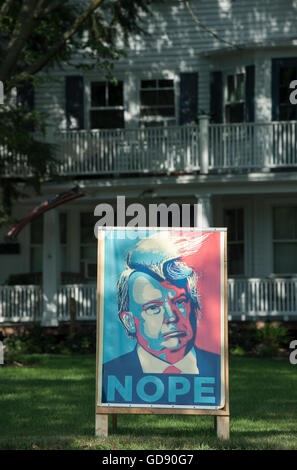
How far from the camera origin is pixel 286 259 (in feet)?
69.4

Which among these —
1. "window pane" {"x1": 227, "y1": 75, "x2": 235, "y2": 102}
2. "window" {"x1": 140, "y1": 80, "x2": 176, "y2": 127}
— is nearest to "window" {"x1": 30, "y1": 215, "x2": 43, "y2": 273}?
"window" {"x1": 140, "y1": 80, "x2": 176, "y2": 127}

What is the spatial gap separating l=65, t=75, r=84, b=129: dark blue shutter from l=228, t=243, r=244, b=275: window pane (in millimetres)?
5077

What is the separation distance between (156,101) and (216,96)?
165 cm

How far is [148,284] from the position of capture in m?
8.10

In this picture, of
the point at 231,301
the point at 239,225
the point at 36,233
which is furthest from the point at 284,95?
the point at 36,233

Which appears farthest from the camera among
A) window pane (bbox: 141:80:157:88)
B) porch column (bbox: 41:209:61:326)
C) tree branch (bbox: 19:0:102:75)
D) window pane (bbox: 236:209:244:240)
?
window pane (bbox: 141:80:157:88)

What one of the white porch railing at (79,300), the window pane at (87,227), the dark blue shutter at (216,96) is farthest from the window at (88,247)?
the dark blue shutter at (216,96)

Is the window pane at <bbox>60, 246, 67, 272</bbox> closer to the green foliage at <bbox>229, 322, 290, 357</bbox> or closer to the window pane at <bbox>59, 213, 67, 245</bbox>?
the window pane at <bbox>59, 213, 67, 245</bbox>

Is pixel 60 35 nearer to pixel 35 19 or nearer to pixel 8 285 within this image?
pixel 35 19

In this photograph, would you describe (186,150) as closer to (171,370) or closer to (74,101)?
(74,101)

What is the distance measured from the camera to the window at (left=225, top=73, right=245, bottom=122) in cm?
2066

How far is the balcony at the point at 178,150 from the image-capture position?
1870 centimetres

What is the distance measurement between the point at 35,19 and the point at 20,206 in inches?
256
